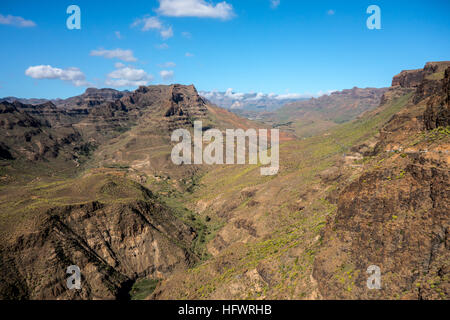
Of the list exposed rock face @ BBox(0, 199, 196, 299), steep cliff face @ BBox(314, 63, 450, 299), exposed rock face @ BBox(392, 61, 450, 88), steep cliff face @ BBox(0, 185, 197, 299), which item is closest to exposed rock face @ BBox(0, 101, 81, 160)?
steep cliff face @ BBox(0, 185, 197, 299)

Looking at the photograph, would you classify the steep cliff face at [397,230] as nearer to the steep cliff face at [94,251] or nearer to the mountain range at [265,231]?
the mountain range at [265,231]

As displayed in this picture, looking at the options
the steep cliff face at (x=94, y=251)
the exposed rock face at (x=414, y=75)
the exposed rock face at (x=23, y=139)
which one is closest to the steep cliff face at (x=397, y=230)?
the steep cliff face at (x=94, y=251)

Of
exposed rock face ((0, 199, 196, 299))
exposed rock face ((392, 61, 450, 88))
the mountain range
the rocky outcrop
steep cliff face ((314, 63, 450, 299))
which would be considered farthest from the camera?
exposed rock face ((392, 61, 450, 88))

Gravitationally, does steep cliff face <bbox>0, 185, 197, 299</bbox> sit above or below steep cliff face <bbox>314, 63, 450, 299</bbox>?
below

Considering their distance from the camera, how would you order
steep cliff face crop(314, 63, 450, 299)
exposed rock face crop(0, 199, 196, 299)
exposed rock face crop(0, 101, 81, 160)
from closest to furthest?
steep cliff face crop(314, 63, 450, 299) < exposed rock face crop(0, 199, 196, 299) < exposed rock face crop(0, 101, 81, 160)

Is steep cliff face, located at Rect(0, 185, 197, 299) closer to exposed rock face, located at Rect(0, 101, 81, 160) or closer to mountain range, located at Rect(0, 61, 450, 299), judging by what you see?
mountain range, located at Rect(0, 61, 450, 299)

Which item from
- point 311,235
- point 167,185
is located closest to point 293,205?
point 311,235

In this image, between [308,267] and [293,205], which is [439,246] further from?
[293,205]

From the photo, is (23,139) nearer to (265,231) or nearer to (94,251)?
(94,251)
